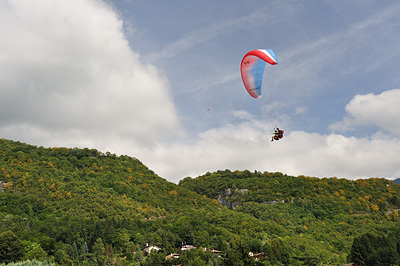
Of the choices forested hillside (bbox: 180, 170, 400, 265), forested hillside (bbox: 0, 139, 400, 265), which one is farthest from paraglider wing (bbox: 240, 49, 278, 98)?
forested hillside (bbox: 180, 170, 400, 265)

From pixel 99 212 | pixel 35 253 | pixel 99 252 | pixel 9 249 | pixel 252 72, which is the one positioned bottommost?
pixel 35 253

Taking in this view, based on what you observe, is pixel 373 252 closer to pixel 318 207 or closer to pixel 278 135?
pixel 278 135

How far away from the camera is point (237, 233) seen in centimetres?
10431

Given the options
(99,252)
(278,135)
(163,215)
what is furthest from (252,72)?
(163,215)

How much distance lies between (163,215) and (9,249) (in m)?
60.4

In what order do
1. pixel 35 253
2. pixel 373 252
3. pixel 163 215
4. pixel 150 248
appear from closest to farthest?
pixel 35 253 < pixel 373 252 < pixel 150 248 < pixel 163 215

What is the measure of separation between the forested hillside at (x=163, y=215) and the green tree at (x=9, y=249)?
0.17 m

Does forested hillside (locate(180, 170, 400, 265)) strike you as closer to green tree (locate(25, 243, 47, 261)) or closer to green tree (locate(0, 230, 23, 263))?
green tree (locate(25, 243, 47, 261))

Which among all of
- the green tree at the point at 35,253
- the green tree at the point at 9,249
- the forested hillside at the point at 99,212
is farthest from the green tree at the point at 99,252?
the green tree at the point at 9,249

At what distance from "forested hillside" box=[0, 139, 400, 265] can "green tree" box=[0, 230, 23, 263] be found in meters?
0.17

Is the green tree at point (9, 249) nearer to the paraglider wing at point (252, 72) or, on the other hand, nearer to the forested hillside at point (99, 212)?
the forested hillside at point (99, 212)

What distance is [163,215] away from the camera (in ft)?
387

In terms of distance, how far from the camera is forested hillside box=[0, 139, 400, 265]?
74.0 meters

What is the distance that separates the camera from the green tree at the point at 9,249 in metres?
61.6
